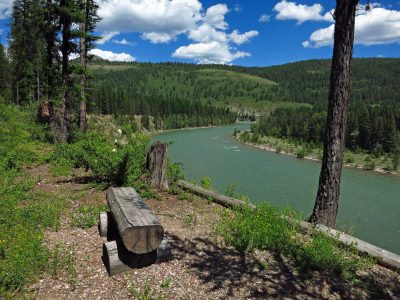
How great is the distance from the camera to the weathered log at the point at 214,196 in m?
9.44

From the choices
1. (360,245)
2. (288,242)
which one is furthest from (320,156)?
(288,242)

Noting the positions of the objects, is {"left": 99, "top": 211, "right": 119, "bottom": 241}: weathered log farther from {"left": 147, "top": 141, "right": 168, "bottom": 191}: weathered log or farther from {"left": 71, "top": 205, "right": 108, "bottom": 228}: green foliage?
{"left": 147, "top": 141, "right": 168, "bottom": 191}: weathered log

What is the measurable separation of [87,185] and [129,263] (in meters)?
5.16

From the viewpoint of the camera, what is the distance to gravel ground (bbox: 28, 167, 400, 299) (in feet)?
17.0

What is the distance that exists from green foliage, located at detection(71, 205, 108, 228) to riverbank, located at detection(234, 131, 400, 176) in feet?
173

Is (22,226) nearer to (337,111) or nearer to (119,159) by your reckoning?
(119,159)

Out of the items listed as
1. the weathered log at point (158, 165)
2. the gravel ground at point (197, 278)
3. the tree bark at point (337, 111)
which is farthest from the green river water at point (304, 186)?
the gravel ground at point (197, 278)

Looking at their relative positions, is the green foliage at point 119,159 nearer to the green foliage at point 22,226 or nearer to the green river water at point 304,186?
the green foliage at point 22,226

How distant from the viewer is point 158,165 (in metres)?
10.3

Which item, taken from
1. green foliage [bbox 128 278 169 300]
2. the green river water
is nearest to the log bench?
green foliage [bbox 128 278 169 300]

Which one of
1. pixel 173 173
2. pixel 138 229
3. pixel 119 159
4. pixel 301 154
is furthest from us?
pixel 301 154

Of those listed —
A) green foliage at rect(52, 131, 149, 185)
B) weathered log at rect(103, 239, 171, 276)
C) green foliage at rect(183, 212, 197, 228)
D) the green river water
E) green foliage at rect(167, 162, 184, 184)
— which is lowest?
the green river water

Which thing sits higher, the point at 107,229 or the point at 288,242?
the point at 107,229

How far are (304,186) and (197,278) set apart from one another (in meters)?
34.2
